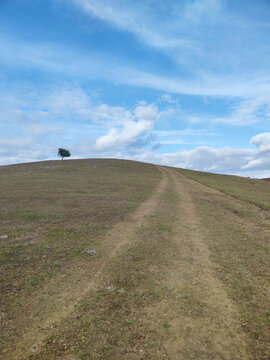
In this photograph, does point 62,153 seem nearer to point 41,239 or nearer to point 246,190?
point 246,190

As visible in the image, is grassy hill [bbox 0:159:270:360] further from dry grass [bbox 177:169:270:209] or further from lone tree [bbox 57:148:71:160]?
lone tree [bbox 57:148:71:160]

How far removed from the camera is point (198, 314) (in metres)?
6.93

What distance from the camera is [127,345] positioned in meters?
5.71

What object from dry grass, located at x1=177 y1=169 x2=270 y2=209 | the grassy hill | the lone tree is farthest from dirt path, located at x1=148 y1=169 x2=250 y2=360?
the lone tree

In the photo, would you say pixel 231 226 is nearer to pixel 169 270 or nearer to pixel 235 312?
pixel 169 270

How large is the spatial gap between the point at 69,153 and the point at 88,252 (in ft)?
335

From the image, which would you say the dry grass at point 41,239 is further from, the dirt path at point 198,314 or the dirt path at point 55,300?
the dirt path at point 198,314

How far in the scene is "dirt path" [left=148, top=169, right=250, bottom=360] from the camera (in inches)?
221

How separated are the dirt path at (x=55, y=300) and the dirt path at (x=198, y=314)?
296cm

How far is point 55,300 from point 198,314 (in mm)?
5079

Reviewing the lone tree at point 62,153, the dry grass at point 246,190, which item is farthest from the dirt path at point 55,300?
the lone tree at point 62,153

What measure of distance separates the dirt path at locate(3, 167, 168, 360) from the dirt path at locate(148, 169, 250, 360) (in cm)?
296

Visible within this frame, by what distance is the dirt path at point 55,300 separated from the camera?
583 cm

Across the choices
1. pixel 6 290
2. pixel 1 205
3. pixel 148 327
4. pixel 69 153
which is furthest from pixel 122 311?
pixel 69 153
